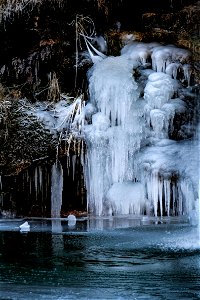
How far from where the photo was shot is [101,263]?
6.90 metres

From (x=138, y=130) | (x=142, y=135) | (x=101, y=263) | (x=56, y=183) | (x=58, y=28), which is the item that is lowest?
(x=101, y=263)

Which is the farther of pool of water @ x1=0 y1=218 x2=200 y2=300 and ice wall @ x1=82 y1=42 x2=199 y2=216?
ice wall @ x1=82 y1=42 x2=199 y2=216

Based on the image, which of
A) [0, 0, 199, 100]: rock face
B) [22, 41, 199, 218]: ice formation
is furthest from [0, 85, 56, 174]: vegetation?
[0, 0, 199, 100]: rock face

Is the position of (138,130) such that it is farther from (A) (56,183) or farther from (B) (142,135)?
(A) (56,183)

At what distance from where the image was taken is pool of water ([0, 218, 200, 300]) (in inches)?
210

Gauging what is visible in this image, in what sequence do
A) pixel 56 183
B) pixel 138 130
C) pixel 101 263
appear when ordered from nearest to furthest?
pixel 101 263 < pixel 138 130 < pixel 56 183

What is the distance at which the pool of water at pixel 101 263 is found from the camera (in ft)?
17.5

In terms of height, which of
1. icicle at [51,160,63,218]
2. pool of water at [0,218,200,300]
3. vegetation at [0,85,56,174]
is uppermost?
vegetation at [0,85,56,174]

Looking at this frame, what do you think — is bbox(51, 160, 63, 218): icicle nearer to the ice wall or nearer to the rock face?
the ice wall

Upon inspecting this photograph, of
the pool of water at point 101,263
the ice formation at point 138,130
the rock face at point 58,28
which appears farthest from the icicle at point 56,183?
the pool of water at point 101,263

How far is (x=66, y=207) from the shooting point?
16.2 metres

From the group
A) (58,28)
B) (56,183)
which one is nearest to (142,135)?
(56,183)

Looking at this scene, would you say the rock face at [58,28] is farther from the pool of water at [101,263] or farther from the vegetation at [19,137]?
the pool of water at [101,263]

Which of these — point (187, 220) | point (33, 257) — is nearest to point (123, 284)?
point (33, 257)
